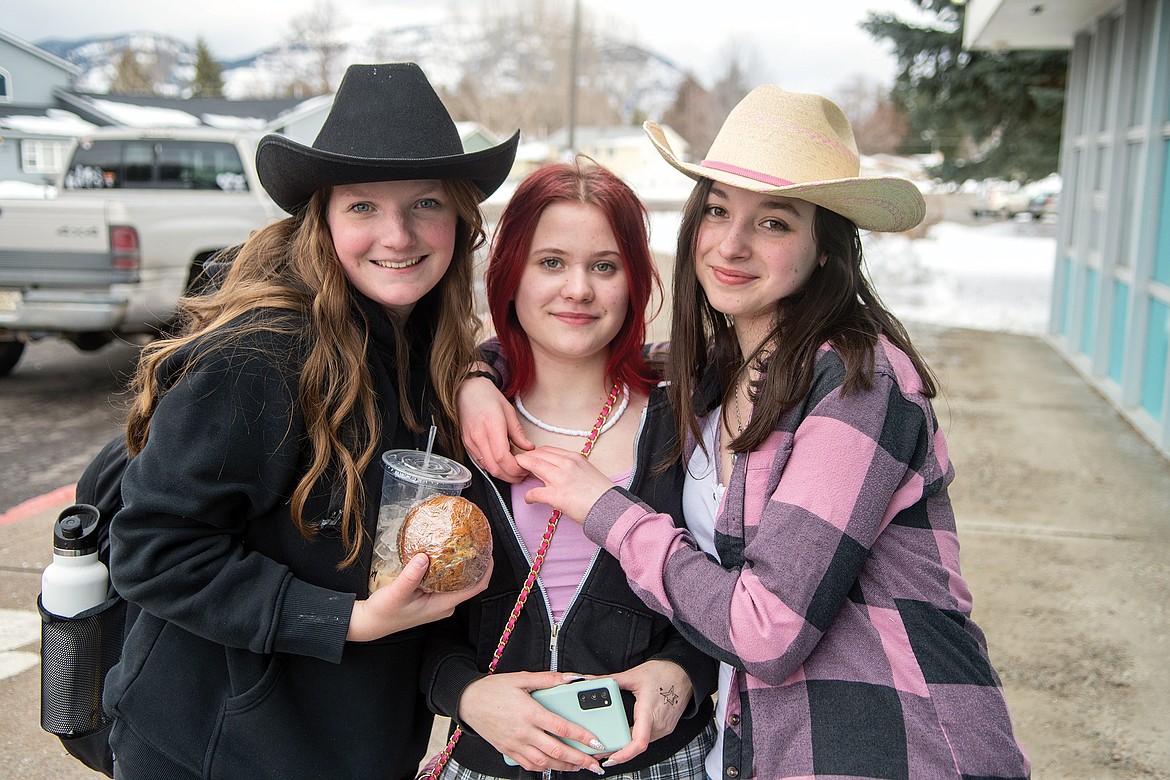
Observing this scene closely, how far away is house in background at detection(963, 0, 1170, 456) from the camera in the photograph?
6855mm

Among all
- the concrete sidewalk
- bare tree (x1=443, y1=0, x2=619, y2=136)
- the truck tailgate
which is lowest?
the concrete sidewalk

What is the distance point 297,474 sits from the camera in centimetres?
177

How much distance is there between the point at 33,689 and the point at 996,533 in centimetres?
440

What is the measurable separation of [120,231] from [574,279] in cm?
637

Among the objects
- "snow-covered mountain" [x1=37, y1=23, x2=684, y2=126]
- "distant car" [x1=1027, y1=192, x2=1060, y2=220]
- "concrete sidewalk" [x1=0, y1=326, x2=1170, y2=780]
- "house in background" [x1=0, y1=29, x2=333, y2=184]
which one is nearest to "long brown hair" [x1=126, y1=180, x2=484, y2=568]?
"concrete sidewalk" [x1=0, y1=326, x2=1170, y2=780]

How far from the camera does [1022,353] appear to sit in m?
10.1

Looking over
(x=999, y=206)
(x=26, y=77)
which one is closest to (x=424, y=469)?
(x=26, y=77)

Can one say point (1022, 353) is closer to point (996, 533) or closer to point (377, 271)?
point (996, 533)

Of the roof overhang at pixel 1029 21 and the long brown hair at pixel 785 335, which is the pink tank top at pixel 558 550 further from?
the roof overhang at pixel 1029 21

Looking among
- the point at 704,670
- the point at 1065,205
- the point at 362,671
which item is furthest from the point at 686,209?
the point at 1065,205

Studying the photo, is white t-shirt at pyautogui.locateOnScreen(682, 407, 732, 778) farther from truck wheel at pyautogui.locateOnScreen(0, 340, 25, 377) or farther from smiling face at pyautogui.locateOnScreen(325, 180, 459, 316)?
truck wheel at pyautogui.locateOnScreen(0, 340, 25, 377)

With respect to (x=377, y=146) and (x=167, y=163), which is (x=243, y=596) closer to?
(x=377, y=146)

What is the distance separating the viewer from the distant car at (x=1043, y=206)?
3967 centimetres

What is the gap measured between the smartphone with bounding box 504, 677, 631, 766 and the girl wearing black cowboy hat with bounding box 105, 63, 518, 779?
28cm
